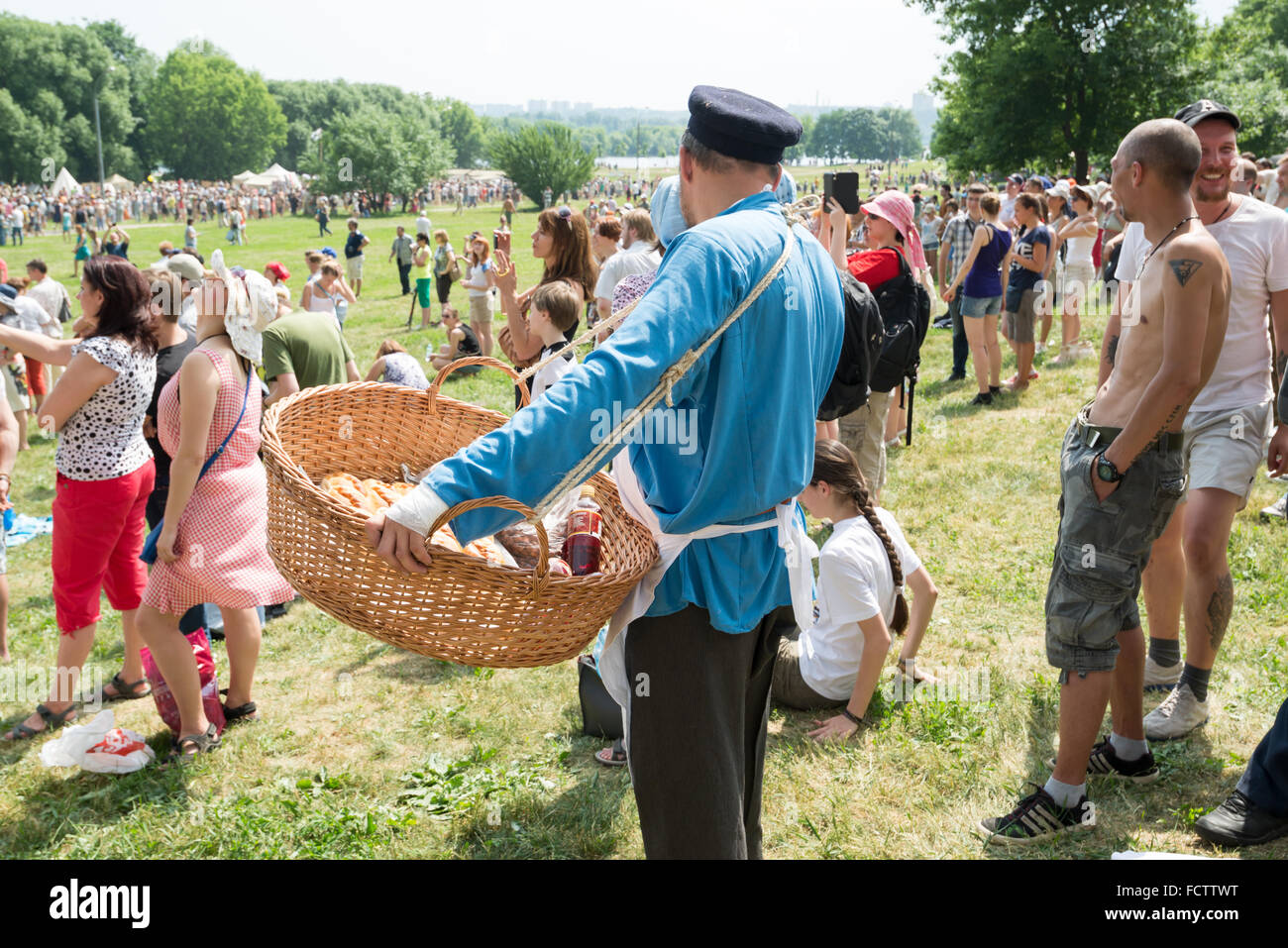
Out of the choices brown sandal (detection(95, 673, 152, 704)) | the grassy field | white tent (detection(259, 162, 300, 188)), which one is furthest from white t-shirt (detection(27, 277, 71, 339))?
white tent (detection(259, 162, 300, 188))

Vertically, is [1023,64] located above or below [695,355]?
above

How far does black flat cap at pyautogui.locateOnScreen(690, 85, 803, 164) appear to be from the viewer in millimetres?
2145

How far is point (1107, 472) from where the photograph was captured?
3.13m

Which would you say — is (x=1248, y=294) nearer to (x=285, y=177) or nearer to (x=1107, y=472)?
(x=1107, y=472)

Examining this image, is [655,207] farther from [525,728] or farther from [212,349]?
[525,728]

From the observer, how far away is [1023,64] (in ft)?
113

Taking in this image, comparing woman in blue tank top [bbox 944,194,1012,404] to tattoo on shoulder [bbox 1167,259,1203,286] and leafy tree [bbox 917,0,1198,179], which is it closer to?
tattoo on shoulder [bbox 1167,259,1203,286]

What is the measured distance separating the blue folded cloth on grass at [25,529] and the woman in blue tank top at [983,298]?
8553 millimetres

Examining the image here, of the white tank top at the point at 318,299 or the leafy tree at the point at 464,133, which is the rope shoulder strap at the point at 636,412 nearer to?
the white tank top at the point at 318,299

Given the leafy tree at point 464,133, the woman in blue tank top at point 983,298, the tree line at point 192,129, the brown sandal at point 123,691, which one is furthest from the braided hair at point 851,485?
the leafy tree at point 464,133
